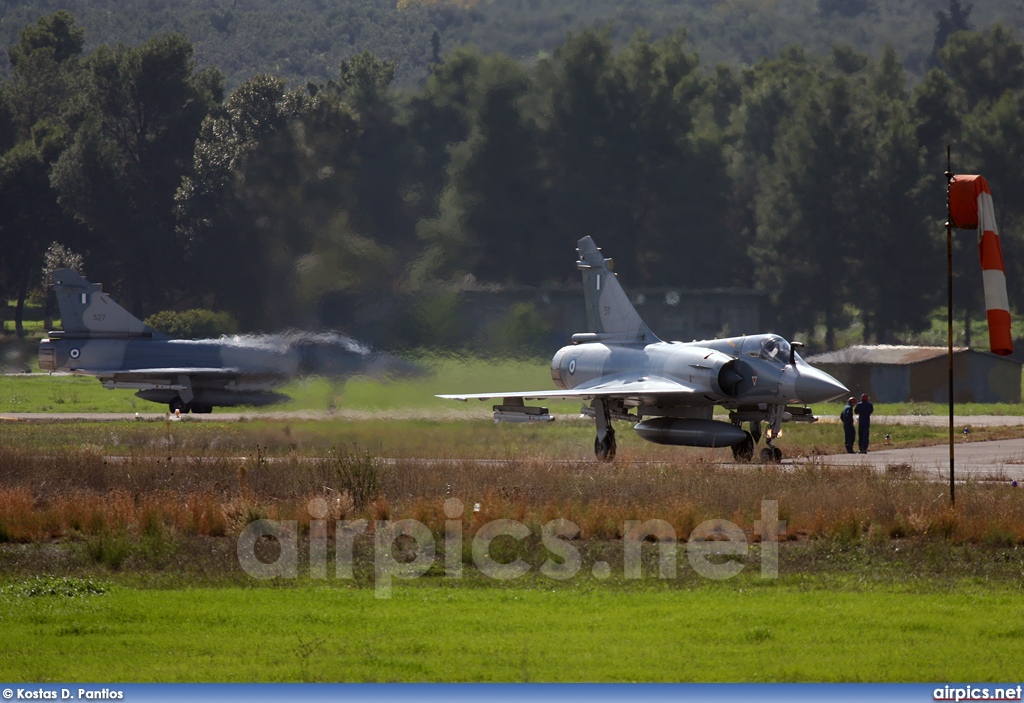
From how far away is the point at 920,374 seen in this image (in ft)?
150

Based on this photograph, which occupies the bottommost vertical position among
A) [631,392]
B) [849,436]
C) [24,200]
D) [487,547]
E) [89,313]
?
[487,547]

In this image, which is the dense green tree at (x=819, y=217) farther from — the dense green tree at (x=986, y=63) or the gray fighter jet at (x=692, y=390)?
the gray fighter jet at (x=692, y=390)

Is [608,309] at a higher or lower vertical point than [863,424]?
higher

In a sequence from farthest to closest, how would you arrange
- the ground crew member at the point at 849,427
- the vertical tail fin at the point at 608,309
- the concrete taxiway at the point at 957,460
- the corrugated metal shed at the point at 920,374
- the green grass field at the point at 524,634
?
the corrugated metal shed at the point at 920,374
the vertical tail fin at the point at 608,309
the ground crew member at the point at 849,427
the concrete taxiway at the point at 957,460
the green grass field at the point at 524,634

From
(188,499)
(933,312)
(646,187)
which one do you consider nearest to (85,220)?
(646,187)

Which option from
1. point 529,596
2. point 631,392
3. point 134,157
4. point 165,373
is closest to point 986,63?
point 134,157

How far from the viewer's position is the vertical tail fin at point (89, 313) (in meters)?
40.2

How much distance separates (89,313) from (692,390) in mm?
23688

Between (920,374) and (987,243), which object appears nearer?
(987,243)

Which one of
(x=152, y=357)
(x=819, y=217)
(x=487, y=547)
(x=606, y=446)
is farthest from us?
(x=819, y=217)

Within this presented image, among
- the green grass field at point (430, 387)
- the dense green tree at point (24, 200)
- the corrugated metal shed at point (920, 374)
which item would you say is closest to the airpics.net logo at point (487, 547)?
the green grass field at point (430, 387)

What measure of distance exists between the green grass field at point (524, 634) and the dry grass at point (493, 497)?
9.17ft

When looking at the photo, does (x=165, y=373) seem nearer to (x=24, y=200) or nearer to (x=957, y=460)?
(x=957, y=460)

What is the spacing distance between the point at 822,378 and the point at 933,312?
49.5 meters
